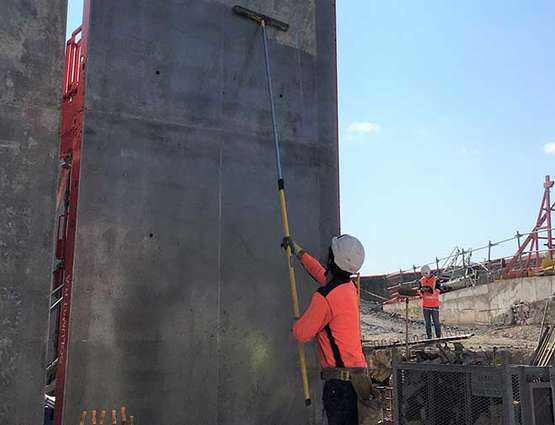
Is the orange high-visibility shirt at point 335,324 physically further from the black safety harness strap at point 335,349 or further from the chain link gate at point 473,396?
the chain link gate at point 473,396

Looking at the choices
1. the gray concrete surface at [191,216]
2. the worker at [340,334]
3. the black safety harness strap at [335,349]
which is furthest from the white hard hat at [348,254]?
the gray concrete surface at [191,216]

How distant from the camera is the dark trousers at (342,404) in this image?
4.13 m

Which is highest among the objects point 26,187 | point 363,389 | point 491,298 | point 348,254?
point 26,187

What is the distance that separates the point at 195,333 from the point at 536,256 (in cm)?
1687

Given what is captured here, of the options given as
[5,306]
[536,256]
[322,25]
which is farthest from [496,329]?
[5,306]

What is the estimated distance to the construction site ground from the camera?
41.2ft

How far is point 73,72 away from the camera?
19.8 ft

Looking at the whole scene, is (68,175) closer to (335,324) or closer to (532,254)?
(335,324)

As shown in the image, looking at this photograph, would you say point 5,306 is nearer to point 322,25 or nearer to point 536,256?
point 322,25

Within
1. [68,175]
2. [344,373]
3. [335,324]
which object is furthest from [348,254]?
[68,175]

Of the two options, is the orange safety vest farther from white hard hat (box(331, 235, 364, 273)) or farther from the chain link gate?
white hard hat (box(331, 235, 364, 273))

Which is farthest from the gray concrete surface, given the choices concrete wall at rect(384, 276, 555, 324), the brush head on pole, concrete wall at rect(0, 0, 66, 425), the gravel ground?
concrete wall at rect(384, 276, 555, 324)

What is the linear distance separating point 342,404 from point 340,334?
488 mm

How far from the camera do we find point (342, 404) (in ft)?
13.6
